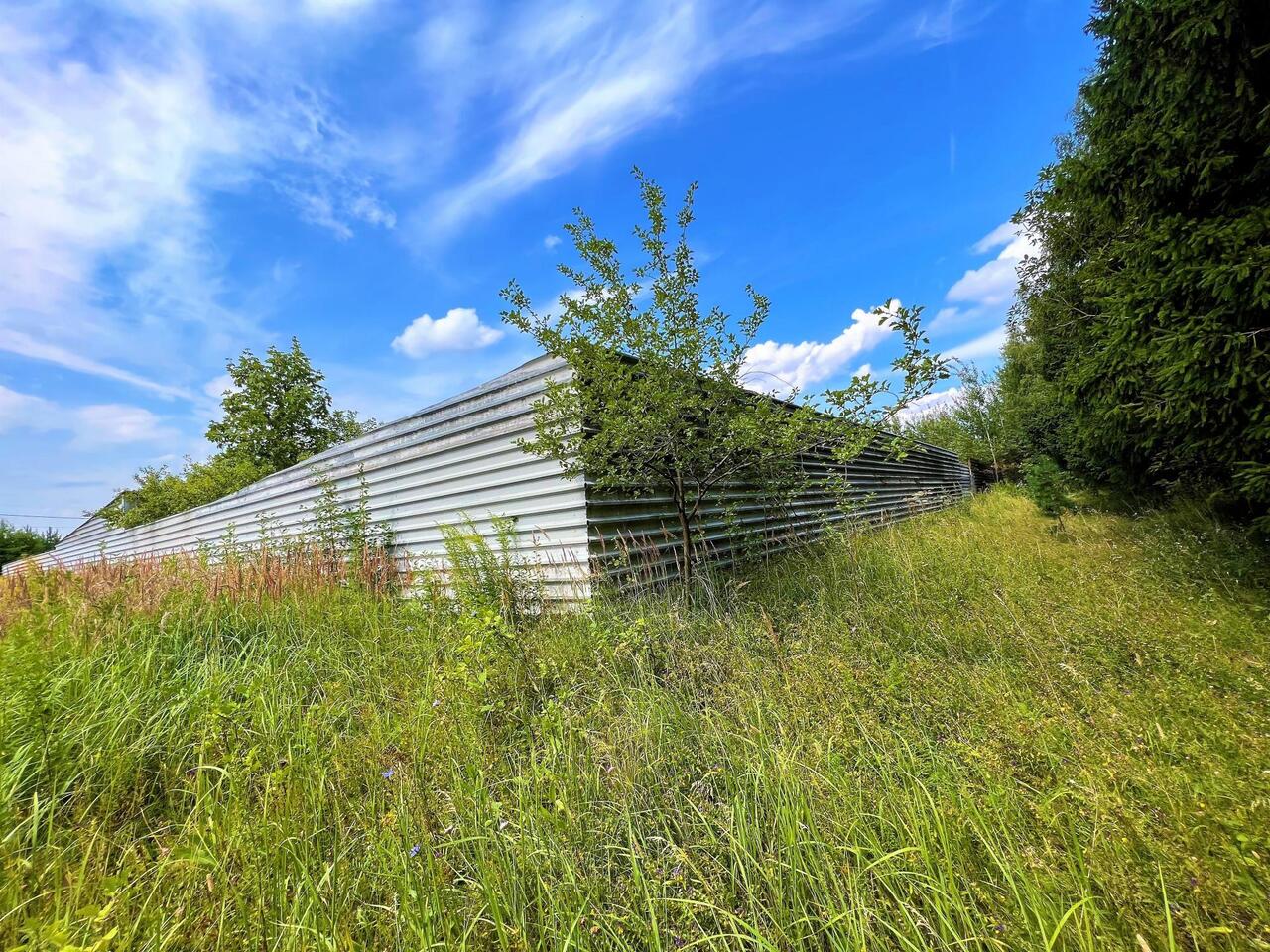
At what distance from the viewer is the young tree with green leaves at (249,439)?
14961 mm

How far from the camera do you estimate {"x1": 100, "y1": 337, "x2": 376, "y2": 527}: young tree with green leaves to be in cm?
1496

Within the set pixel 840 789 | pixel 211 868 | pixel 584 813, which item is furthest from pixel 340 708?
pixel 840 789

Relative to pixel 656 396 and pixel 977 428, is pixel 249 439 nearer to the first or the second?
pixel 656 396

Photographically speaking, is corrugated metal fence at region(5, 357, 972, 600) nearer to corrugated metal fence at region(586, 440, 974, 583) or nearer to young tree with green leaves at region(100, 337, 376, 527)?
corrugated metal fence at region(586, 440, 974, 583)

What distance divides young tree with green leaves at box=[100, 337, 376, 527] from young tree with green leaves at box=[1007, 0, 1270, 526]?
1896 centimetres

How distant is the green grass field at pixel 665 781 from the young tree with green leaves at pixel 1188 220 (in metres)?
1.25

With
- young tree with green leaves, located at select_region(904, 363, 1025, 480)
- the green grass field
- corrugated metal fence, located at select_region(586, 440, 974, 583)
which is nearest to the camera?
the green grass field

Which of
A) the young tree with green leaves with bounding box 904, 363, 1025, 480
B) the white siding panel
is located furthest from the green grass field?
the young tree with green leaves with bounding box 904, 363, 1025, 480

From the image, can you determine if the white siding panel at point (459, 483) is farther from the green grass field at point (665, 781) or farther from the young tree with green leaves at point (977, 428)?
the young tree with green leaves at point (977, 428)

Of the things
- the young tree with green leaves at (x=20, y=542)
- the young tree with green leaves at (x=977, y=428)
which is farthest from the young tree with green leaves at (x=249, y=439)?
the young tree with green leaves at (x=977, y=428)

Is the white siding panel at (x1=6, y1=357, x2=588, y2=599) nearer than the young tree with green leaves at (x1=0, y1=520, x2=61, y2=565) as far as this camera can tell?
Yes

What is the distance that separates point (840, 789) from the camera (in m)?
1.56

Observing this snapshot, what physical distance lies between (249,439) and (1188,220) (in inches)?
863

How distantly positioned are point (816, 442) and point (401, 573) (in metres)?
4.86
